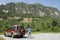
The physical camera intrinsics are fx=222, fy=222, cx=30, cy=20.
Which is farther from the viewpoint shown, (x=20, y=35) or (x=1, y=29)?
(x=1, y=29)

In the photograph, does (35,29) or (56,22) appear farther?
(56,22)

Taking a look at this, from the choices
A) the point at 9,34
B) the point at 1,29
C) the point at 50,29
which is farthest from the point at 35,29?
the point at 9,34

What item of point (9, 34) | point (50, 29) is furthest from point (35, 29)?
point (9, 34)

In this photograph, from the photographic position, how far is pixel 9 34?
3322 cm

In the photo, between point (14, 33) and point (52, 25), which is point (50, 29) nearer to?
point (52, 25)

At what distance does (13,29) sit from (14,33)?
2.72 feet

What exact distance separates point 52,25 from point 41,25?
315 cm

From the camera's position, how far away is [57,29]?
59594mm

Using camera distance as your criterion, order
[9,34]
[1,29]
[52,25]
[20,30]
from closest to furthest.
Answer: [20,30] < [9,34] < [1,29] < [52,25]

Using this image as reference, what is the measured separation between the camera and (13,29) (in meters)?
31.7

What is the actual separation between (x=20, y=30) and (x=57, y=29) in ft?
98.0

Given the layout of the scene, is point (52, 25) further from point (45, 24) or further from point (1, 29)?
point (1, 29)

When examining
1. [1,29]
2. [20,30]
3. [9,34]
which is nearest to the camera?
[20,30]

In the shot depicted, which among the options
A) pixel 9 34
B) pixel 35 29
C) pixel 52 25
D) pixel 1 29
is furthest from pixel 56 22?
pixel 9 34
